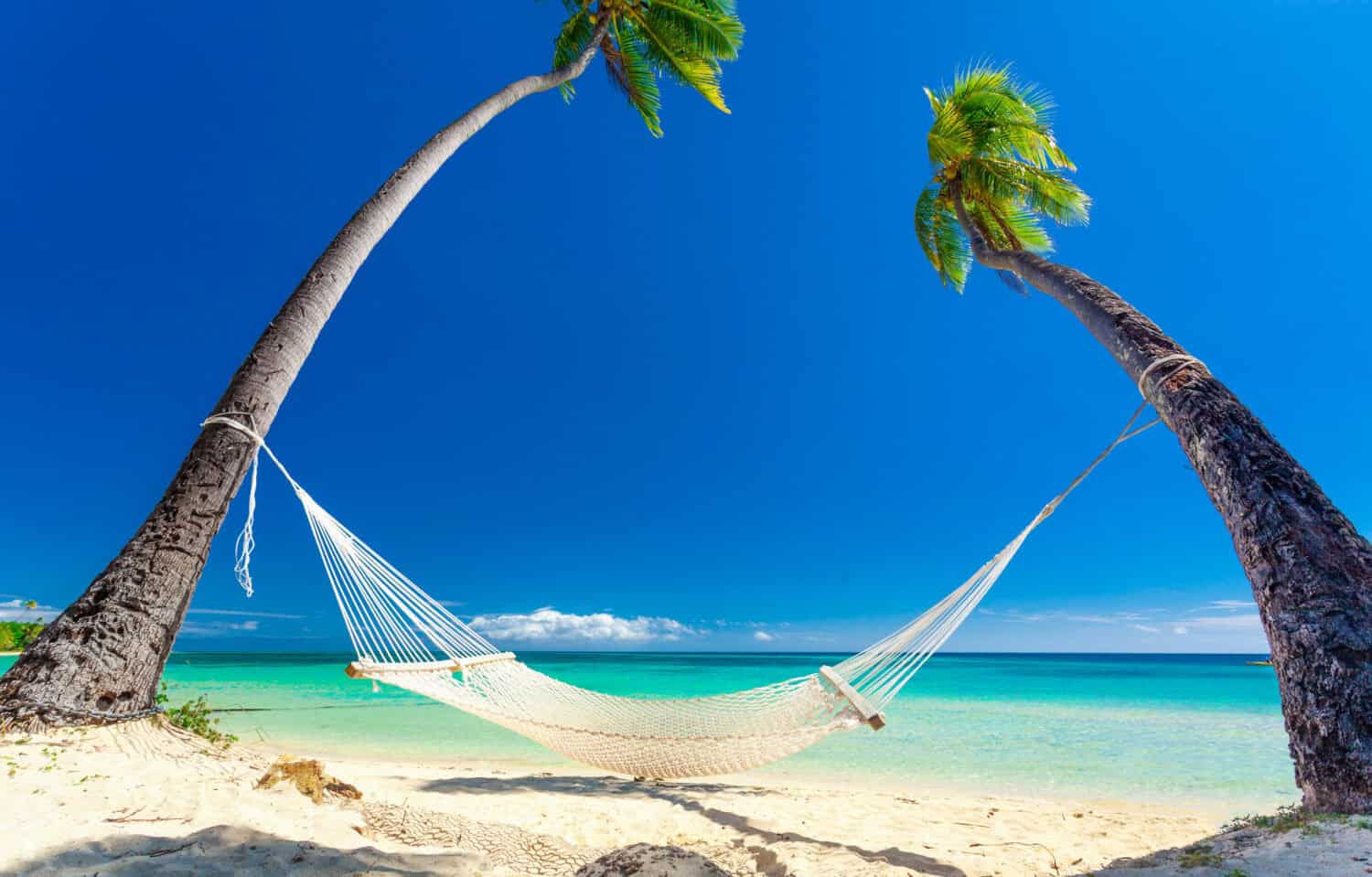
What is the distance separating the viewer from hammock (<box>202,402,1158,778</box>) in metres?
2.54

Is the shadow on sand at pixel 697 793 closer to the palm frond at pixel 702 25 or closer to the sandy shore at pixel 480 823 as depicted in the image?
the sandy shore at pixel 480 823

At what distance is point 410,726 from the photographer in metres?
6.90

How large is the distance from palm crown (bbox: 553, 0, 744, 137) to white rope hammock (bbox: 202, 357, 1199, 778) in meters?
3.66

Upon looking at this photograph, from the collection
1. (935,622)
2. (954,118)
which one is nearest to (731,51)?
(954,118)

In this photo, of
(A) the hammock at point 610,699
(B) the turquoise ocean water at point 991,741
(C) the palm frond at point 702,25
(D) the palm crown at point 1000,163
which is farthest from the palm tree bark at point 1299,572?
(C) the palm frond at point 702,25

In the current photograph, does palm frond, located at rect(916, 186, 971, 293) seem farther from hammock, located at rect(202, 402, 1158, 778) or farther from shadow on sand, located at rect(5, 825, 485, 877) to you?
shadow on sand, located at rect(5, 825, 485, 877)

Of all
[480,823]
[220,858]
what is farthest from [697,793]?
[220,858]

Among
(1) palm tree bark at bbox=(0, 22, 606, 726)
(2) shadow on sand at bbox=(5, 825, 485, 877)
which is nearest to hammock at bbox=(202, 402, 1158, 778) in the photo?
(1) palm tree bark at bbox=(0, 22, 606, 726)

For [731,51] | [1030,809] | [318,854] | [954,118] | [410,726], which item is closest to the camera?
[318,854]

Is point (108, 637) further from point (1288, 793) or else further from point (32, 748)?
point (1288, 793)

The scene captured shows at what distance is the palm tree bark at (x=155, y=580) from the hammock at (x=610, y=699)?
20cm

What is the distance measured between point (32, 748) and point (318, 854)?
804 millimetres

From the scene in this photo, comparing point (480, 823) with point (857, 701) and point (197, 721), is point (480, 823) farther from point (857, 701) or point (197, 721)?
point (857, 701)

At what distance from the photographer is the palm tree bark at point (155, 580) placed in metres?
1.81
